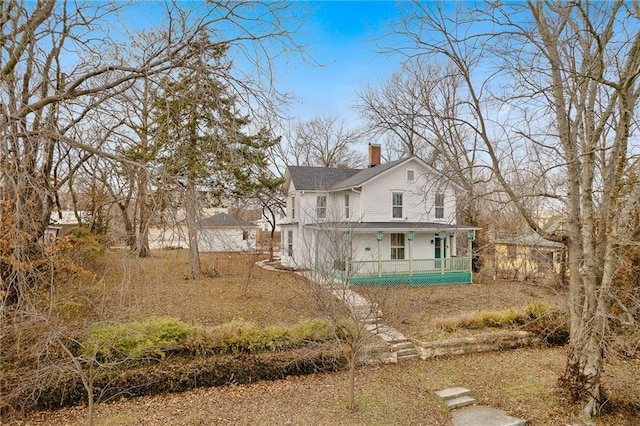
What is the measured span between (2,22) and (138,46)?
168 centimetres

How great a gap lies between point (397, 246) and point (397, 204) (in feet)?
7.80

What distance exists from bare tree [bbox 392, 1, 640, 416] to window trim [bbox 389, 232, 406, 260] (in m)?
12.7

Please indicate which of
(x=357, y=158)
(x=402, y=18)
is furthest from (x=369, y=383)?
(x=357, y=158)

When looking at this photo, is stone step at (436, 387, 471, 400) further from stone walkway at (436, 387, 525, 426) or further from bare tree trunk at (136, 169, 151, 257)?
bare tree trunk at (136, 169, 151, 257)

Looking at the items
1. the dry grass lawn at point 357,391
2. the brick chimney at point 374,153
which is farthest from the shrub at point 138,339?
the brick chimney at point 374,153

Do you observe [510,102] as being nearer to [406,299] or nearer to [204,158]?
[204,158]

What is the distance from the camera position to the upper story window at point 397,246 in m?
20.0

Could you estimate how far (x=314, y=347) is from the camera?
28.4 ft

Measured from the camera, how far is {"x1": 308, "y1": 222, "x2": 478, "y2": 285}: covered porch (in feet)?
59.4

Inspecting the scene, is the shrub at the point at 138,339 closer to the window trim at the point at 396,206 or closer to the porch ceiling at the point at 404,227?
the porch ceiling at the point at 404,227

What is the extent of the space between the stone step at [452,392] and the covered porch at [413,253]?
936 centimetres

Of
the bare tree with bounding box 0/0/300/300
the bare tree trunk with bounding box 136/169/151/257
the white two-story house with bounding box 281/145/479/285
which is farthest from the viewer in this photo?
the white two-story house with bounding box 281/145/479/285

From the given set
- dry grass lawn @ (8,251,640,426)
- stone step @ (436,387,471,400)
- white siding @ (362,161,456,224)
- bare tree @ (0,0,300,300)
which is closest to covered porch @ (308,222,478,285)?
white siding @ (362,161,456,224)

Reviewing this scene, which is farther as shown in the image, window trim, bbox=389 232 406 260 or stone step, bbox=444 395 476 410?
window trim, bbox=389 232 406 260
